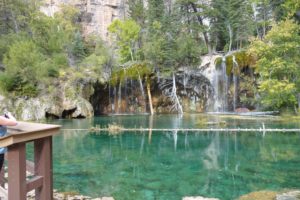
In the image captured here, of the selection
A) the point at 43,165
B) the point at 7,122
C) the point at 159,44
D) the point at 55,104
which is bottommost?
the point at 43,165

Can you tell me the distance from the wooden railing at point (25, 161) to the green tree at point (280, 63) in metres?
19.2

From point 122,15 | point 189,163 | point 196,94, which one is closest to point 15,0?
point 122,15

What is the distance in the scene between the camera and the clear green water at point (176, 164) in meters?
6.66

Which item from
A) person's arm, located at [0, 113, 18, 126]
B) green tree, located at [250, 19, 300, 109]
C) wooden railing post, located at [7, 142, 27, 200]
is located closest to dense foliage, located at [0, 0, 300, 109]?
green tree, located at [250, 19, 300, 109]

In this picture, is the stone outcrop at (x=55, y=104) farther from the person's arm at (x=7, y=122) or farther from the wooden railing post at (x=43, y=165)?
the person's arm at (x=7, y=122)

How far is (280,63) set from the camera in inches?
801

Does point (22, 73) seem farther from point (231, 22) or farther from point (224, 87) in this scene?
point (231, 22)

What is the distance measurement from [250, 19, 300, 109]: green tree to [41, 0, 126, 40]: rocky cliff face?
25762 mm

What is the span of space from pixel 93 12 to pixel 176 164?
37956 millimetres

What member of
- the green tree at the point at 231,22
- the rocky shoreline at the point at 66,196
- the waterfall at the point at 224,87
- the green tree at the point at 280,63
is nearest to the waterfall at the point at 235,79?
the waterfall at the point at 224,87

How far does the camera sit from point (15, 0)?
34.4 meters

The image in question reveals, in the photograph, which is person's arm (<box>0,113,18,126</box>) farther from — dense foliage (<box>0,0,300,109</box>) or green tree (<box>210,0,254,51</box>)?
green tree (<box>210,0,254,51</box>)

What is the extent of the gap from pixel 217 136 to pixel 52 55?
19145 millimetres

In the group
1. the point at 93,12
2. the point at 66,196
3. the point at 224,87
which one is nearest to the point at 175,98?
the point at 224,87
